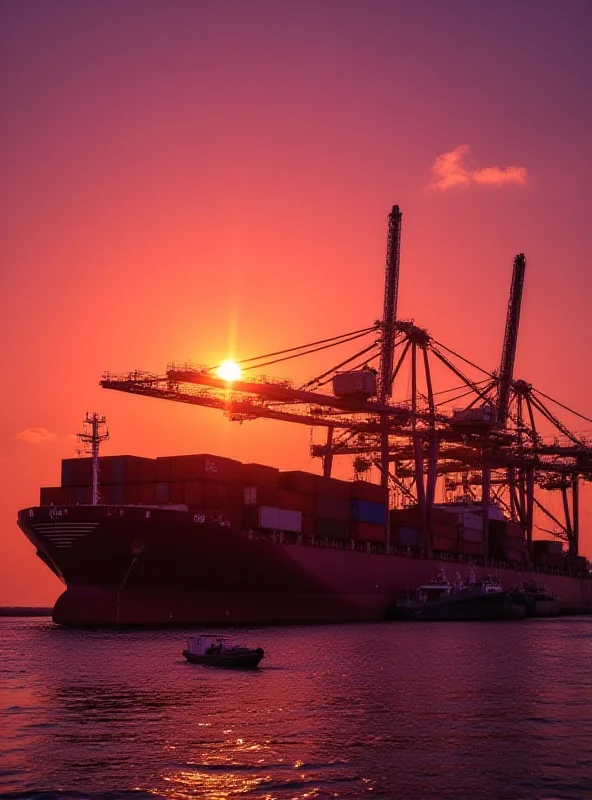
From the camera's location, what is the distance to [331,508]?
2970 inches

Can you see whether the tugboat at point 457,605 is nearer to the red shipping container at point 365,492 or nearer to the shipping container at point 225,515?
the red shipping container at point 365,492

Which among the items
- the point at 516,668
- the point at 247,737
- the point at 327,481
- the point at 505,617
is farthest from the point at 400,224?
the point at 247,737

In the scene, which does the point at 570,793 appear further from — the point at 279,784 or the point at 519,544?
the point at 519,544

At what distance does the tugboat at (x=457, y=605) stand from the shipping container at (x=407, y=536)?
578cm

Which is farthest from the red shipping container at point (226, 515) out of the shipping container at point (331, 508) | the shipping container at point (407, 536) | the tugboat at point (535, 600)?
the tugboat at point (535, 600)

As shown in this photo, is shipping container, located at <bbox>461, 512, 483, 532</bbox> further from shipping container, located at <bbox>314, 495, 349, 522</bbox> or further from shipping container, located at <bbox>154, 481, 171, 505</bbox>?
shipping container, located at <bbox>154, 481, 171, 505</bbox>

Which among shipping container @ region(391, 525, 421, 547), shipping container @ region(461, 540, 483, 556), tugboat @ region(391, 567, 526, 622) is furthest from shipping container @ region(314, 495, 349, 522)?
shipping container @ region(461, 540, 483, 556)

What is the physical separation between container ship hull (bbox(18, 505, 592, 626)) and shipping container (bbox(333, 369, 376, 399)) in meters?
13.8

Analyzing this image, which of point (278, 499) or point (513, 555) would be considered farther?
point (513, 555)

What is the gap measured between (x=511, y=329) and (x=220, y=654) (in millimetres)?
71769

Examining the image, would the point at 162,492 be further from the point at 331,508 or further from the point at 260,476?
the point at 331,508

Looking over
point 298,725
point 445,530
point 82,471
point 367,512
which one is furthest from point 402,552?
point 298,725

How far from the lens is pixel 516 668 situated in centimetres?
4203

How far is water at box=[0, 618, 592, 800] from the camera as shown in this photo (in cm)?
2042
